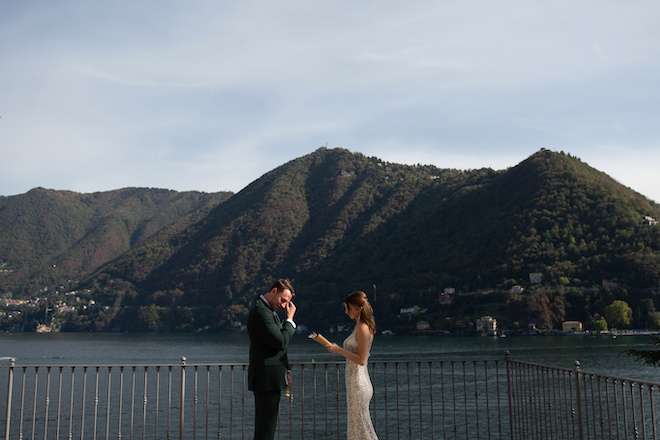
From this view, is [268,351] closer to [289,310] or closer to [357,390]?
[289,310]

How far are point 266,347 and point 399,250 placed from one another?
116710mm

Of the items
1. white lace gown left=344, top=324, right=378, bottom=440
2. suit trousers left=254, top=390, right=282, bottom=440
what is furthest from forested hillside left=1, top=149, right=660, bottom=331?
suit trousers left=254, top=390, right=282, bottom=440

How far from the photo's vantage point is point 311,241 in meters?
148

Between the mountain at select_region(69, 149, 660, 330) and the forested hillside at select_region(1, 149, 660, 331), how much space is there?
1.08 feet

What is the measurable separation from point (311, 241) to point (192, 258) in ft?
117

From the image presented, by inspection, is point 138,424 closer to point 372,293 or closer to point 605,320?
point 605,320

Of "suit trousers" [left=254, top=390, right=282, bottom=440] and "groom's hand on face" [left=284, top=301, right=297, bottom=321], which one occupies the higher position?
"groom's hand on face" [left=284, top=301, right=297, bottom=321]

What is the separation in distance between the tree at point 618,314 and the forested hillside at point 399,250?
5.23ft

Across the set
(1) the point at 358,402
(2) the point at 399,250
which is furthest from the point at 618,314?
(1) the point at 358,402

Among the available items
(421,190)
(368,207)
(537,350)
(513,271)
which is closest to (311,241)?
(368,207)

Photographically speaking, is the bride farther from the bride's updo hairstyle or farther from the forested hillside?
the forested hillside

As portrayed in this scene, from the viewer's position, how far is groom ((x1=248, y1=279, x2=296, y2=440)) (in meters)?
4.56

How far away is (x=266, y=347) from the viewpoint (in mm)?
4688

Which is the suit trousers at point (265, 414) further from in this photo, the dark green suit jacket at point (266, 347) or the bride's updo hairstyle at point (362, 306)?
the bride's updo hairstyle at point (362, 306)
